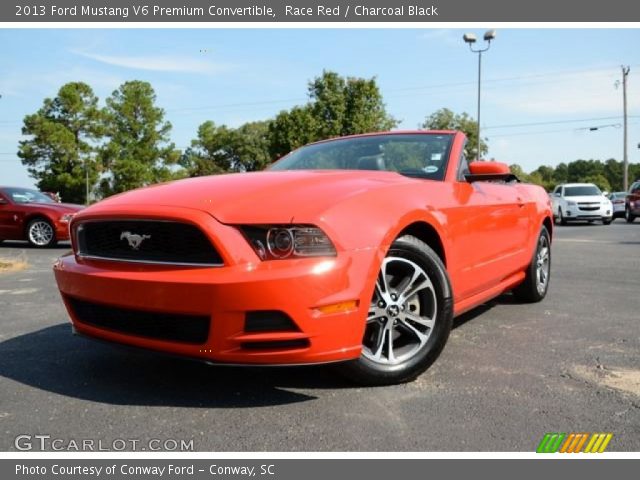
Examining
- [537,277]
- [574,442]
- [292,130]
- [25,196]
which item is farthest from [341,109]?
[574,442]

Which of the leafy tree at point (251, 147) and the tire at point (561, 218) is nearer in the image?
the tire at point (561, 218)

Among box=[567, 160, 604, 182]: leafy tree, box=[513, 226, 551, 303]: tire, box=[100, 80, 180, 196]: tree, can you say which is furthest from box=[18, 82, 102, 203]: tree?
box=[567, 160, 604, 182]: leafy tree

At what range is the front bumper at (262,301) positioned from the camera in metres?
2.35

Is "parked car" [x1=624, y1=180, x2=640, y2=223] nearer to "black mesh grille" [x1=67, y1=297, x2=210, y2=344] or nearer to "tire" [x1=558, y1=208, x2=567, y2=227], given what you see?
"tire" [x1=558, y1=208, x2=567, y2=227]

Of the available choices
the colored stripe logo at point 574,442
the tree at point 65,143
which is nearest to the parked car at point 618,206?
the colored stripe logo at point 574,442

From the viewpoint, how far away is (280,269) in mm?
2383

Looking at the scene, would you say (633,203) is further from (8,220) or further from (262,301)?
(262,301)

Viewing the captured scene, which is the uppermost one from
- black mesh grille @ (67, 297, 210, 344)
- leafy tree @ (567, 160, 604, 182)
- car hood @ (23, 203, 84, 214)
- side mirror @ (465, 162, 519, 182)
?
leafy tree @ (567, 160, 604, 182)

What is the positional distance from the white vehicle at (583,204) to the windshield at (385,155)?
1931 cm

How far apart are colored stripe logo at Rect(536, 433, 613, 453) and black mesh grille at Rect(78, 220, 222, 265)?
4.86 ft

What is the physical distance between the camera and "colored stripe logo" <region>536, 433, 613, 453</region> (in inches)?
85.3

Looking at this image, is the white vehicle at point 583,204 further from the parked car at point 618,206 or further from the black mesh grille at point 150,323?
the black mesh grille at point 150,323

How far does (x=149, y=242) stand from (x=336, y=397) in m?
1.11

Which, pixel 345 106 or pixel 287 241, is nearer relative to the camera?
pixel 287 241
